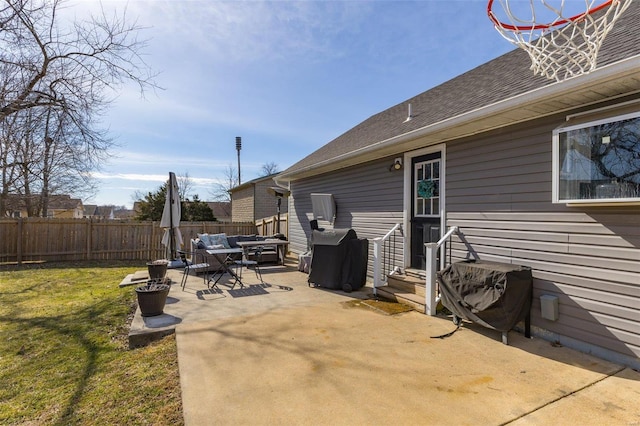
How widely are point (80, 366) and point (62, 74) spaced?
5705 millimetres

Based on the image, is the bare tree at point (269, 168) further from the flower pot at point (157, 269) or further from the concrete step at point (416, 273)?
the concrete step at point (416, 273)

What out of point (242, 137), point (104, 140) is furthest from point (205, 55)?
point (242, 137)

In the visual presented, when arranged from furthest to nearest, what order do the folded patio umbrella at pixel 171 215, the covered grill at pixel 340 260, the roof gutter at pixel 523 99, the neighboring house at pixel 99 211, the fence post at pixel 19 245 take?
the neighboring house at pixel 99 211, the fence post at pixel 19 245, the folded patio umbrella at pixel 171 215, the covered grill at pixel 340 260, the roof gutter at pixel 523 99

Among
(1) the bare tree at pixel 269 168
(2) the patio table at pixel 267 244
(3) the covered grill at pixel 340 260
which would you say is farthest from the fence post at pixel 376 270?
(1) the bare tree at pixel 269 168

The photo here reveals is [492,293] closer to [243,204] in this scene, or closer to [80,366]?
[80,366]

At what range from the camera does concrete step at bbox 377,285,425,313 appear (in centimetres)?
497

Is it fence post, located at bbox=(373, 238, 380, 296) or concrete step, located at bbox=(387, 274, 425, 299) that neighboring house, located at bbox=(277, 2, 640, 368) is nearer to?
concrete step, located at bbox=(387, 274, 425, 299)

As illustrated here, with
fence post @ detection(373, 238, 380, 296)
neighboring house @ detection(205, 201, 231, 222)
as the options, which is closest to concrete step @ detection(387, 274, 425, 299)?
fence post @ detection(373, 238, 380, 296)

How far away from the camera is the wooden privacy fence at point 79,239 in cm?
1024

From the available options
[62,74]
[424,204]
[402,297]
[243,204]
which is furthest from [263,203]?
[402,297]

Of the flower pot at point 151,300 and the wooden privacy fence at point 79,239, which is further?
the wooden privacy fence at point 79,239

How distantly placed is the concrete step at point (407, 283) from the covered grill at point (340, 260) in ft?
2.29

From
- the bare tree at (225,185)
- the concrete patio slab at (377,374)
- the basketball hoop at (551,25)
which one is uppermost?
the bare tree at (225,185)

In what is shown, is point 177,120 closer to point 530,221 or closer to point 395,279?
point 395,279
